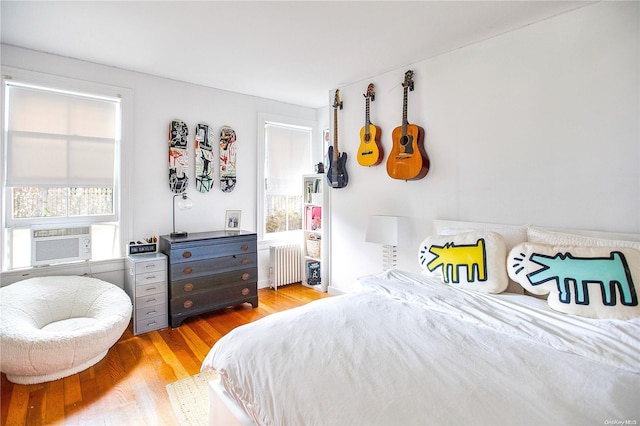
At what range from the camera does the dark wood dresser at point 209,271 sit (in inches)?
118

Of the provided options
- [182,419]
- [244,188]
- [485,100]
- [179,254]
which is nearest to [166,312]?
[179,254]

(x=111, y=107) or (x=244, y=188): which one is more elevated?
(x=111, y=107)

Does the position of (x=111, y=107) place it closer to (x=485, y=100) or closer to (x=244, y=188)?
(x=244, y=188)

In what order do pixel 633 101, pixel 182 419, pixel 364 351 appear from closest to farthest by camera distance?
pixel 364 351, pixel 182 419, pixel 633 101

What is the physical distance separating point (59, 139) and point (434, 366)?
3.48m

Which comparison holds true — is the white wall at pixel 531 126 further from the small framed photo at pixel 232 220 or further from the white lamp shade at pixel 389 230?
the small framed photo at pixel 232 220

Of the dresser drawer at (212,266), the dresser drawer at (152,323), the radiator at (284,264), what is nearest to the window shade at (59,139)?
the dresser drawer at (212,266)

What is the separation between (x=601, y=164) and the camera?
2.02 meters

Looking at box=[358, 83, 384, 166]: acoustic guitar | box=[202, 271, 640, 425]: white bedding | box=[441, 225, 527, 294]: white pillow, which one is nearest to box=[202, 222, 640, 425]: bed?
box=[202, 271, 640, 425]: white bedding

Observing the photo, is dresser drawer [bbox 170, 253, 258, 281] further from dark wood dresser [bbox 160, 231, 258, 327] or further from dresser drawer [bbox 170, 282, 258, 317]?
dresser drawer [bbox 170, 282, 258, 317]

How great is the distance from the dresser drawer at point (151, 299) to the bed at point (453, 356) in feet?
5.80

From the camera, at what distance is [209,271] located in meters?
3.20

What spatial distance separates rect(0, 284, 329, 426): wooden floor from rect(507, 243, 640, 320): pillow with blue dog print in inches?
87.5

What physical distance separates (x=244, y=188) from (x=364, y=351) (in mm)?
3073
